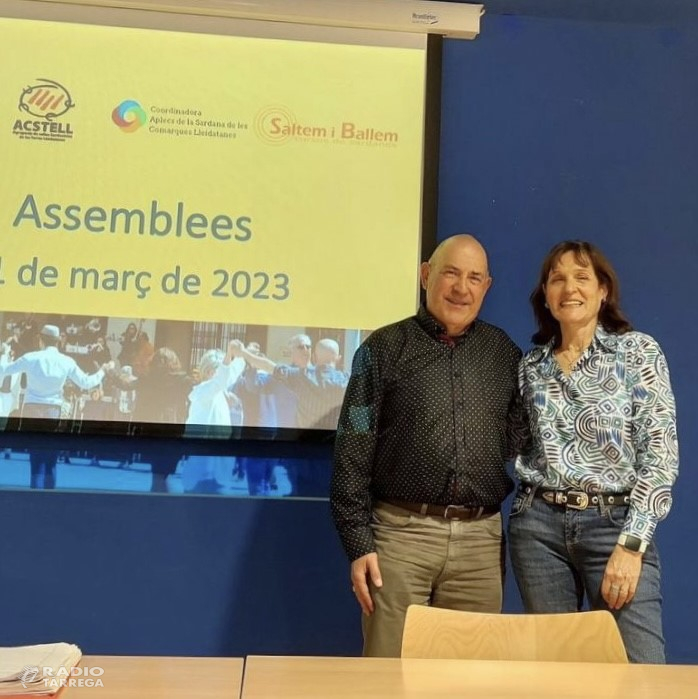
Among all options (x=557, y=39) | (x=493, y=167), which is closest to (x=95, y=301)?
(x=493, y=167)

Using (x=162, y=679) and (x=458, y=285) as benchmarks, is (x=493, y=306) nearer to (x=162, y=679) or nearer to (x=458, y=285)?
(x=458, y=285)

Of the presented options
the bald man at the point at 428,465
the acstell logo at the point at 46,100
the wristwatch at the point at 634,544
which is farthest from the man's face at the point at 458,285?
the acstell logo at the point at 46,100

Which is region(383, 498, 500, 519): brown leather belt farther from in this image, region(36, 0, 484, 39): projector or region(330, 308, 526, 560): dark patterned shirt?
region(36, 0, 484, 39): projector

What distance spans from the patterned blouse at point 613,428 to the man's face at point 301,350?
0.86m

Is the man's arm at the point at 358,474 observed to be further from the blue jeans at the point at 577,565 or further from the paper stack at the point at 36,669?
the paper stack at the point at 36,669

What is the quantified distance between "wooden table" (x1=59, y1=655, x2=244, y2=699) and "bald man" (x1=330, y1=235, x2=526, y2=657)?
2.48 ft

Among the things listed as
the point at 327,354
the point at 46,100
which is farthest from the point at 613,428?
the point at 46,100

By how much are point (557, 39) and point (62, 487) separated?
7.56 ft

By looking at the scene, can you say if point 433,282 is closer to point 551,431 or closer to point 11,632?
point 551,431

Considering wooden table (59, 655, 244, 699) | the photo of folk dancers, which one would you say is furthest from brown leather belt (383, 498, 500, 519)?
wooden table (59, 655, 244, 699)

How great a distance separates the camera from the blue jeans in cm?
178

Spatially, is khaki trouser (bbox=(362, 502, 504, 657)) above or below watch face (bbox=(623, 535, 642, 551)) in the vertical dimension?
below

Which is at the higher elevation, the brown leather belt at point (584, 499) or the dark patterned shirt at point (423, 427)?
the dark patterned shirt at point (423, 427)

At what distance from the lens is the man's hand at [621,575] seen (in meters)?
1.75
